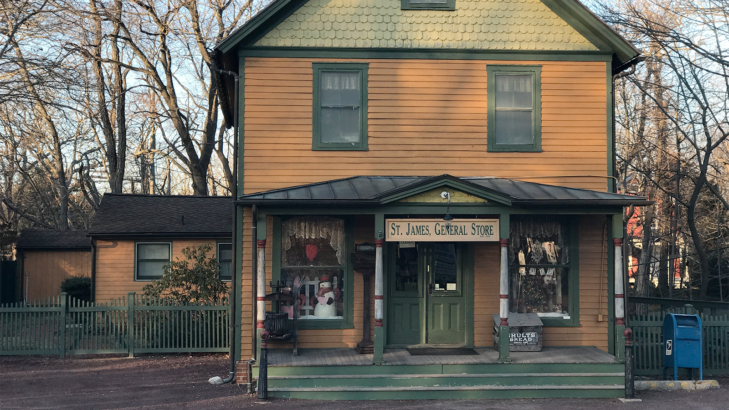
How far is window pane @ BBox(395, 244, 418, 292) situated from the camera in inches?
492

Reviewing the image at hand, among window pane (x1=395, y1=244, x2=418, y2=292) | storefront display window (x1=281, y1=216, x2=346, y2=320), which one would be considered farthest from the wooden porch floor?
window pane (x1=395, y1=244, x2=418, y2=292)

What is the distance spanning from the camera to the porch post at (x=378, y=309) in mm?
10875

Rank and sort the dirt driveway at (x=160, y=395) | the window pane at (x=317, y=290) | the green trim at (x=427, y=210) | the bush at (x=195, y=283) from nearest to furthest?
1. the dirt driveway at (x=160, y=395)
2. the green trim at (x=427, y=210)
3. the window pane at (x=317, y=290)
4. the bush at (x=195, y=283)

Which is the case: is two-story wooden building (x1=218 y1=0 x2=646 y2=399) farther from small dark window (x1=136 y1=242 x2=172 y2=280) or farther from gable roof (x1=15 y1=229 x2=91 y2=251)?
gable roof (x1=15 y1=229 x2=91 y2=251)

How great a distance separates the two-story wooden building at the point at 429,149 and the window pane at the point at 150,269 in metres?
9.15

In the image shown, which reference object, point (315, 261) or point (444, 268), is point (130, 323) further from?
point (444, 268)

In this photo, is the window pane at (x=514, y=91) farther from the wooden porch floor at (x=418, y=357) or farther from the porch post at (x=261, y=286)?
the porch post at (x=261, y=286)

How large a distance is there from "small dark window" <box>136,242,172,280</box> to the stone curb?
14.0 m

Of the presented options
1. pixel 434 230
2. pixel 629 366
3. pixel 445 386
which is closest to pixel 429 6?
pixel 434 230

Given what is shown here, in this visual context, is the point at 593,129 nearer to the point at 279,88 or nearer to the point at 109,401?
the point at 279,88

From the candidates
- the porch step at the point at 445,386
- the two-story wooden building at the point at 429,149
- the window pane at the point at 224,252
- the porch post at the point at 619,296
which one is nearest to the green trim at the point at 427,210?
the two-story wooden building at the point at 429,149

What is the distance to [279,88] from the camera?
12242 millimetres

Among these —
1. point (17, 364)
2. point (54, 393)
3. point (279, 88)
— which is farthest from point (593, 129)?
point (17, 364)

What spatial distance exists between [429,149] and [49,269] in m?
21.2
